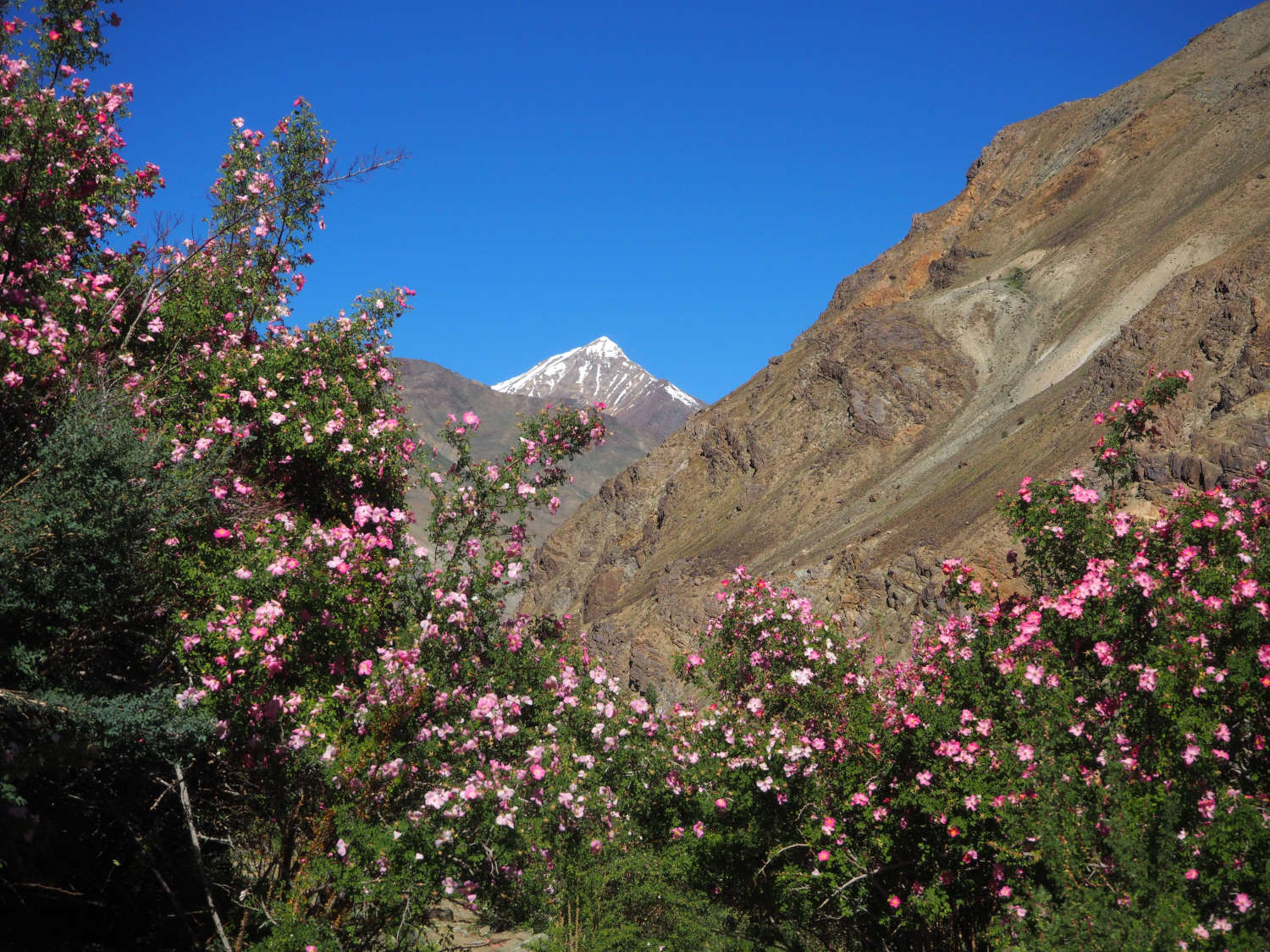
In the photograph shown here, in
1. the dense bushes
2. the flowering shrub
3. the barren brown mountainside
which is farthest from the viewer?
the barren brown mountainside

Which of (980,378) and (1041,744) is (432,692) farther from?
(980,378)

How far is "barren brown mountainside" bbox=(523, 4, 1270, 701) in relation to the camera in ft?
121

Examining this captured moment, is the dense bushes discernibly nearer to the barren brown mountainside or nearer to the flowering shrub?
the flowering shrub

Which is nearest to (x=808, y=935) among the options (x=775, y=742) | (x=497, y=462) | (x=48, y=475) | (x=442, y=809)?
(x=775, y=742)

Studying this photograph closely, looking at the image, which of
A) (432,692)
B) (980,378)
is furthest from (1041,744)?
(980,378)

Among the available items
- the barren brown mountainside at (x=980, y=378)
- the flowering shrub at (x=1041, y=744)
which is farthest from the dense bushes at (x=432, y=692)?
the barren brown mountainside at (x=980, y=378)

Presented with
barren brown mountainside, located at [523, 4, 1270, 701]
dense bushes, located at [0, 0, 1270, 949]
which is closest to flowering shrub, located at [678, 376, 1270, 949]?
dense bushes, located at [0, 0, 1270, 949]

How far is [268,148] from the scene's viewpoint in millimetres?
9844

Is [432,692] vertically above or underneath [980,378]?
underneath

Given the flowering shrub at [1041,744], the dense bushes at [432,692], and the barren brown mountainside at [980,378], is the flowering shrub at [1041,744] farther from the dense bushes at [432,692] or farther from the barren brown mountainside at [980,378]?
the barren brown mountainside at [980,378]

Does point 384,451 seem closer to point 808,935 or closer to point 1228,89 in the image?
point 808,935

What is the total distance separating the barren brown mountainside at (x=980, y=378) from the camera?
37.0 metres

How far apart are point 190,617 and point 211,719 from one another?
3.34ft

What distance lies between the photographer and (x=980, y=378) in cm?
5812
